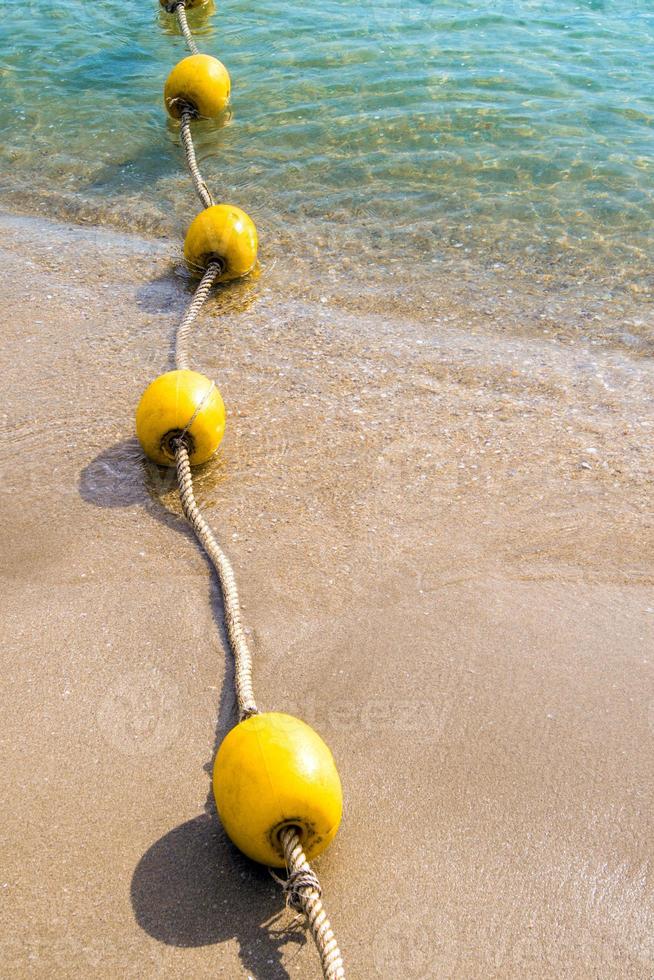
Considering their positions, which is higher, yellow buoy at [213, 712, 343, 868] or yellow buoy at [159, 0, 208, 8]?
yellow buoy at [159, 0, 208, 8]

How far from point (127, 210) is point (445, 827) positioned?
240 inches

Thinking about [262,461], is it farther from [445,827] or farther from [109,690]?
[445,827]

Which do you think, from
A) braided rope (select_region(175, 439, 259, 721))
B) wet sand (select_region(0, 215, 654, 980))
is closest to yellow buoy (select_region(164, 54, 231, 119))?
wet sand (select_region(0, 215, 654, 980))

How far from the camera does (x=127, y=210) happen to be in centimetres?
738

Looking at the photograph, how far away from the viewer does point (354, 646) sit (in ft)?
11.5

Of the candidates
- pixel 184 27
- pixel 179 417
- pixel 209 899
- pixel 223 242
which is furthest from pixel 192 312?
pixel 184 27

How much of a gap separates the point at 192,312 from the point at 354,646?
A: 3.03 meters

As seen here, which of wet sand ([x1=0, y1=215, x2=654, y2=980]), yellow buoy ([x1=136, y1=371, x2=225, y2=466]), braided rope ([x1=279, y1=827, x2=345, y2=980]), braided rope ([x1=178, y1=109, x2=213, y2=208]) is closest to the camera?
braided rope ([x1=279, y1=827, x2=345, y2=980])

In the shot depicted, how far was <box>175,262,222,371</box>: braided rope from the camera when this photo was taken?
5281mm

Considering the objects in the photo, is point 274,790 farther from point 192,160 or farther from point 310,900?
point 192,160

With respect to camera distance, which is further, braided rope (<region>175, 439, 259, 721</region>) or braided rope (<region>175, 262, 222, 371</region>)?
braided rope (<region>175, 262, 222, 371</region>)

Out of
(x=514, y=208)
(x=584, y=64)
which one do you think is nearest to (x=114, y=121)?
(x=514, y=208)

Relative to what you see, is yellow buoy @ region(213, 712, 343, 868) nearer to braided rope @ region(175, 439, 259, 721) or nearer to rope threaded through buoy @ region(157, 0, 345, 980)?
rope threaded through buoy @ region(157, 0, 345, 980)

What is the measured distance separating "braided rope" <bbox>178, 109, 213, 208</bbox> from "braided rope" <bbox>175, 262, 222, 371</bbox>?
3.81 feet
